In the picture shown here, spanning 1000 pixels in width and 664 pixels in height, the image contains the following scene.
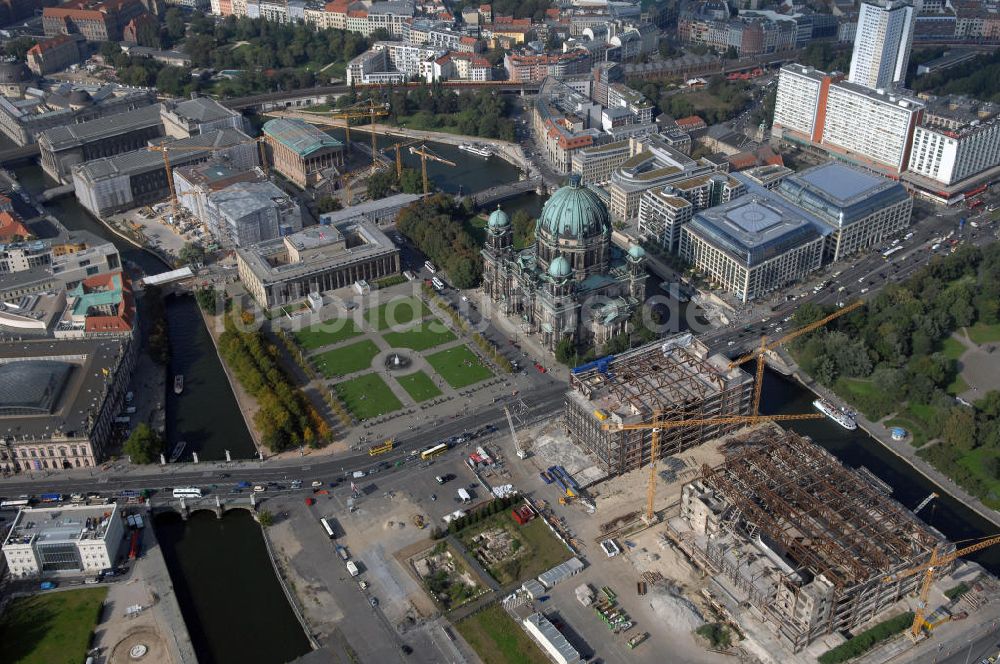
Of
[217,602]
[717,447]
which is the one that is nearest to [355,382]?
[217,602]

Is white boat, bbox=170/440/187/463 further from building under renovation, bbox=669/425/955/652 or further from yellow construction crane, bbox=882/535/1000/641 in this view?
yellow construction crane, bbox=882/535/1000/641

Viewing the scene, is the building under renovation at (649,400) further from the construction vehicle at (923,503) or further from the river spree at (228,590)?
the river spree at (228,590)

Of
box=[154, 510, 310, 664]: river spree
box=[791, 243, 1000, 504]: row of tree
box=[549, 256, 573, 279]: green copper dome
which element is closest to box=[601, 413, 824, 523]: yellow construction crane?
box=[791, 243, 1000, 504]: row of tree

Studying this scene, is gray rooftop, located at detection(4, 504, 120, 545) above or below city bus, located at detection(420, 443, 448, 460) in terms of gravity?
above

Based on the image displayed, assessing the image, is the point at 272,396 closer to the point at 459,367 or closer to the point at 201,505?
the point at 201,505

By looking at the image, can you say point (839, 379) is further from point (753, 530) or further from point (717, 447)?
point (753, 530)
